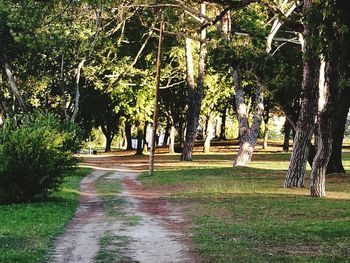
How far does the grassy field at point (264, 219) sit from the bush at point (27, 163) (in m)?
4.29

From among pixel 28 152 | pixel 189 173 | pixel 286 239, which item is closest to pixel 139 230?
pixel 286 239

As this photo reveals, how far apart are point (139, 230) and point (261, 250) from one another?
3504mm

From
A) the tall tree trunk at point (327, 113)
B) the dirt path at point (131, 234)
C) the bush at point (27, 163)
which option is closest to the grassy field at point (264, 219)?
the dirt path at point (131, 234)

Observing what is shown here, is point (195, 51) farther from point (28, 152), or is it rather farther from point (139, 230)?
point (139, 230)

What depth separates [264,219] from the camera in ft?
46.7

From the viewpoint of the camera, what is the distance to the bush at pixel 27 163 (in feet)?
59.5

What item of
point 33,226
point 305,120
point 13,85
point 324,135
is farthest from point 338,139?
point 13,85

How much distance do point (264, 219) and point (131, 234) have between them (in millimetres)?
3712

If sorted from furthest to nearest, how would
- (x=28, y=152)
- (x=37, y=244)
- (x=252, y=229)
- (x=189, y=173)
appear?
(x=189, y=173) < (x=28, y=152) < (x=252, y=229) < (x=37, y=244)

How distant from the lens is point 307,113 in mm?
20500

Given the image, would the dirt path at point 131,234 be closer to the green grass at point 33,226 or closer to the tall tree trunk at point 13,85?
the green grass at point 33,226

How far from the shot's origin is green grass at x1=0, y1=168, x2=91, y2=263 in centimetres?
978

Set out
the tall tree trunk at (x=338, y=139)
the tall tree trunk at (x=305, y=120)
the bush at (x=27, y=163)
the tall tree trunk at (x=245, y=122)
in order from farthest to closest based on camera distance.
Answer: the tall tree trunk at (x=245, y=122)
the tall tree trunk at (x=338, y=139)
the tall tree trunk at (x=305, y=120)
the bush at (x=27, y=163)

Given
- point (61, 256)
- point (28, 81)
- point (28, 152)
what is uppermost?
point (28, 81)
